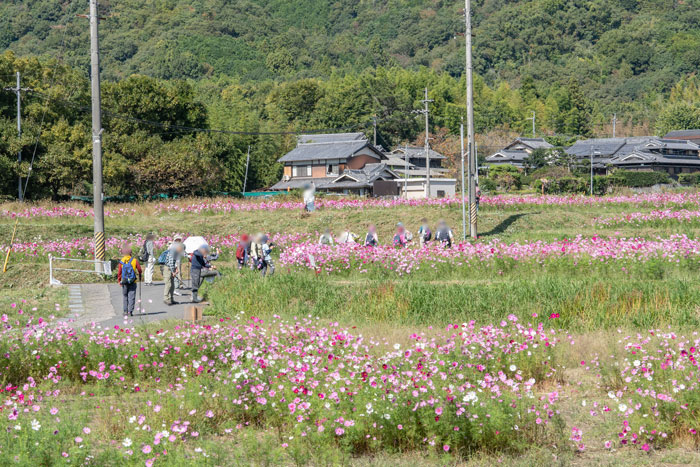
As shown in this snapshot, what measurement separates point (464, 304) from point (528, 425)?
19.9 ft

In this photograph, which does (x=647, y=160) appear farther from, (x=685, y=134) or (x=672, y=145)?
(x=685, y=134)

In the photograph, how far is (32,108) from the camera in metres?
40.8

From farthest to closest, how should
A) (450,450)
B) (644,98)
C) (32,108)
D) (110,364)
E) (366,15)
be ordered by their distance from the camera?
→ 1. (366,15)
2. (644,98)
3. (32,108)
4. (110,364)
5. (450,450)

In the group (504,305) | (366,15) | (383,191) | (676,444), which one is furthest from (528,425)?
(366,15)

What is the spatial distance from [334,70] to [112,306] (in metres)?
116

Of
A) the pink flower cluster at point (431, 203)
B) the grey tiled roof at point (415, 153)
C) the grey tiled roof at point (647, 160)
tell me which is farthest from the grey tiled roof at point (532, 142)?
the pink flower cluster at point (431, 203)

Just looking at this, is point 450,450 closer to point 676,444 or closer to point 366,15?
point 676,444

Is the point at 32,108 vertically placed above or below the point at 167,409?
above

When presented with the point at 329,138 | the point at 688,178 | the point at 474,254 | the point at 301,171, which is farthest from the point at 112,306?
the point at 688,178

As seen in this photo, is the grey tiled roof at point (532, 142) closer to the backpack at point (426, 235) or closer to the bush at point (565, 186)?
the bush at point (565, 186)

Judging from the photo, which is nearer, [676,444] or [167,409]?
[676,444]

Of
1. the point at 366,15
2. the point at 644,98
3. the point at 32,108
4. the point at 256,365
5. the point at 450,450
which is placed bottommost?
the point at 450,450

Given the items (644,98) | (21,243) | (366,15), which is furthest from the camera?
(366,15)

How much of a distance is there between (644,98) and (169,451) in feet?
417
